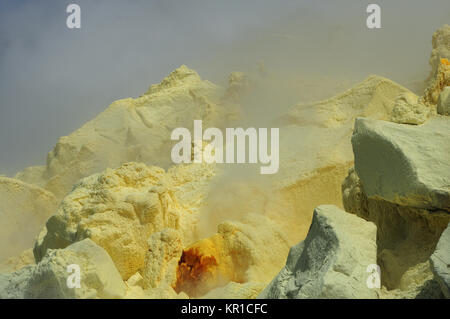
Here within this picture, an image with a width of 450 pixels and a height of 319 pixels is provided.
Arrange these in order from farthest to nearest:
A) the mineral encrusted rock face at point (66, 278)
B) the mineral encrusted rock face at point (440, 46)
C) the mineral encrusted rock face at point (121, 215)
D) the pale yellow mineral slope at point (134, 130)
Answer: the pale yellow mineral slope at point (134, 130), the mineral encrusted rock face at point (440, 46), the mineral encrusted rock face at point (121, 215), the mineral encrusted rock face at point (66, 278)

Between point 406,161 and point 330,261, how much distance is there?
54 centimetres

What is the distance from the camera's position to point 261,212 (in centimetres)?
315

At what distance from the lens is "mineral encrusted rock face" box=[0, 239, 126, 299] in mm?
1758

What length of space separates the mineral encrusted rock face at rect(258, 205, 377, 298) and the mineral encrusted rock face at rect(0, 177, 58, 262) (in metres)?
2.79

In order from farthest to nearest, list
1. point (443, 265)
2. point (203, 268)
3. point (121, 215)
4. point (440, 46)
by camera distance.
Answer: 1. point (440, 46)
2. point (121, 215)
3. point (203, 268)
4. point (443, 265)

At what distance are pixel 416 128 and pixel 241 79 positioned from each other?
8.55 feet

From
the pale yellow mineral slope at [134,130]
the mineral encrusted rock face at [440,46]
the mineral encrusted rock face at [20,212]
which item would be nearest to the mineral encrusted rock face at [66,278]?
the pale yellow mineral slope at [134,130]

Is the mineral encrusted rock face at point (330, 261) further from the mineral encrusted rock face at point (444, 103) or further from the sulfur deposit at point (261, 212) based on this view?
the mineral encrusted rock face at point (444, 103)

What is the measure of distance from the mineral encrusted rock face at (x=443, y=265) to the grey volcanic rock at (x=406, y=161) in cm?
29

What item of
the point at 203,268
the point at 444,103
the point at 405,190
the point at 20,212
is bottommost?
the point at 20,212

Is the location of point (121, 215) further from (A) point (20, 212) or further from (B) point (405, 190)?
(A) point (20, 212)

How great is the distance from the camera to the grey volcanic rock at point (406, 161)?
1.94m


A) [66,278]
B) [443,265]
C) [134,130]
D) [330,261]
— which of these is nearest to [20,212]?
[134,130]

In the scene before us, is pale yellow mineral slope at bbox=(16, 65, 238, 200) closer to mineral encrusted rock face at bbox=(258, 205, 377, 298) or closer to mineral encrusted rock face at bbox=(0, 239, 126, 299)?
mineral encrusted rock face at bbox=(0, 239, 126, 299)
